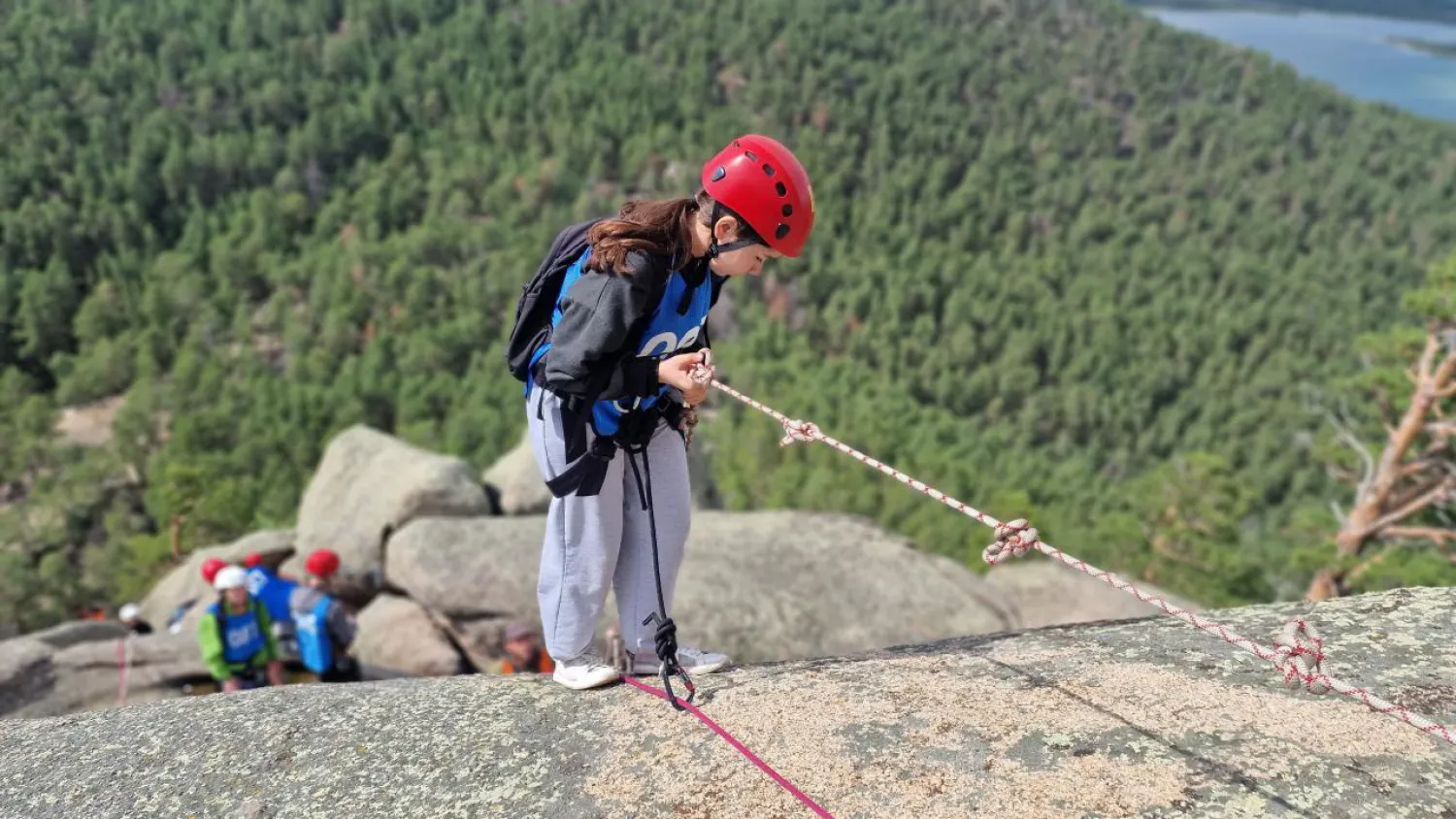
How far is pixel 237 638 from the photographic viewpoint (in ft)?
32.3

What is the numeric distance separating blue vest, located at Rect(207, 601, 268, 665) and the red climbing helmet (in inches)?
316

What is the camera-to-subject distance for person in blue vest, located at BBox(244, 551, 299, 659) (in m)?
10.3

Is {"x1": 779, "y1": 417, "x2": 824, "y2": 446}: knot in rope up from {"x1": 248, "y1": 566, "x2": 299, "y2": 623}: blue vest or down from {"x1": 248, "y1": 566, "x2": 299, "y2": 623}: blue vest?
up

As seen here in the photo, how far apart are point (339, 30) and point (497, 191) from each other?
63276 millimetres

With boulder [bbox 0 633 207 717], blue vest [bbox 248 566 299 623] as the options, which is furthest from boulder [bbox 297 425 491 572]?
blue vest [bbox 248 566 299 623]

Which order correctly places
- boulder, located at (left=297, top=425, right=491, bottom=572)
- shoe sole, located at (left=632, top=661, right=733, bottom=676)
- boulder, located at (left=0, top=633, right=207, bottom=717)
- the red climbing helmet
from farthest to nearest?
1. boulder, located at (left=297, top=425, right=491, bottom=572)
2. boulder, located at (left=0, top=633, right=207, bottom=717)
3. shoe sole, located at (left=632, top=661, right=733, bottom=676)
4. the red climbing helmet

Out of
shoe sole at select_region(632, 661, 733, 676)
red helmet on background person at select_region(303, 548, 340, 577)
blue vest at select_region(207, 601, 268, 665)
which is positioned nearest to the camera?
shoe sole at select_region(632, 661, 733, 676)

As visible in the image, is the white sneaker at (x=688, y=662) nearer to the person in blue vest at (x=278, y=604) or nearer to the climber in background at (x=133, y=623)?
the person in blue vest at (x=278, y=604)

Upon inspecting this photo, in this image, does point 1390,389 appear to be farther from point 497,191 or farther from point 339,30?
point 339,30

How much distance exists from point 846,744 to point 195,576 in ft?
61.9

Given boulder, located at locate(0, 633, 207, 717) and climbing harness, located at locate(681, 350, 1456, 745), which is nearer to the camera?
climbing harness, located at locate(681, 350, 1456, 745)

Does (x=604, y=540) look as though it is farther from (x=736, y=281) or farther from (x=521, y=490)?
(x=736, y=281)

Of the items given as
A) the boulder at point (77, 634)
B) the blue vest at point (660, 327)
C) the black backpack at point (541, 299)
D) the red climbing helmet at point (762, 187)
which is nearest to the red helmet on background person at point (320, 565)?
the boulder at point (77, 634)

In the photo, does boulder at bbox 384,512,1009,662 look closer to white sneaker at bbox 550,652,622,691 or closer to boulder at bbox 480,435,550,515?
boulder at bbox 480,435,550,515
